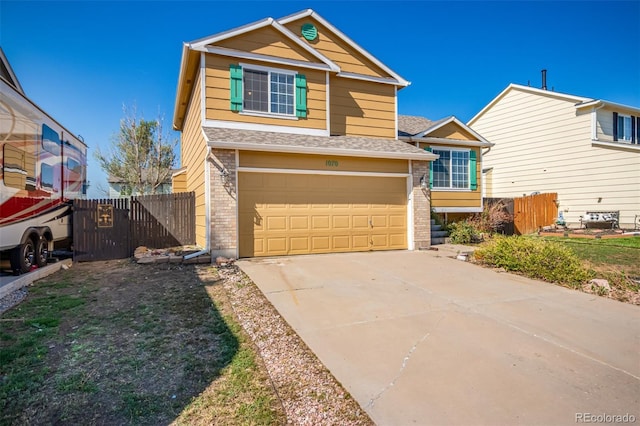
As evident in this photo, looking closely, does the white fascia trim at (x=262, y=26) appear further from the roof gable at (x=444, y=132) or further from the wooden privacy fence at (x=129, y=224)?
the wooden privacy fence at (x=129, y=224)

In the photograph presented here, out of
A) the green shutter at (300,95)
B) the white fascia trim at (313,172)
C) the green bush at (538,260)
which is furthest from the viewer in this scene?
the green shutter at (300,95)

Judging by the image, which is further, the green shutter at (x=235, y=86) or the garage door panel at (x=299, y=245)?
the green shutter at (x=235, y=86)

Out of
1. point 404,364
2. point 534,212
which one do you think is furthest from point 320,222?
point 534,212

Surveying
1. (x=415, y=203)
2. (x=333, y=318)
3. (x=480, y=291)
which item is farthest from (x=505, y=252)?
(x=333, y=318)

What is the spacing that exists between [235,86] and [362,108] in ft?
14.6

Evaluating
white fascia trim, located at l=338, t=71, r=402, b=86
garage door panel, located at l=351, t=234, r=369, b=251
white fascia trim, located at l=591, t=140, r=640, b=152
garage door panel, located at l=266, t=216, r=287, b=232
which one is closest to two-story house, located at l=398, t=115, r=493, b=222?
white fascia trim, located at l=338, t=71, r=402, b=86

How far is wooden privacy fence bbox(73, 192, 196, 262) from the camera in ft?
30.3

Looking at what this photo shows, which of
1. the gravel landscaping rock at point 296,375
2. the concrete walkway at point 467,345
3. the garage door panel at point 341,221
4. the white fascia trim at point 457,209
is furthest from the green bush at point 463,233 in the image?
the gravel landscaping rock at point 296,375

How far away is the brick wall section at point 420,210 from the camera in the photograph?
10.5 metres

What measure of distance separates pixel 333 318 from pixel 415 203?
7.02 metres

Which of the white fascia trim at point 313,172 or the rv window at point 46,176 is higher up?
the white fascia trim at point 313,172

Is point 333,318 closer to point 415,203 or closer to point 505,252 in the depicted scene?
point 505,252

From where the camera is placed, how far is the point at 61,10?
858 centimetres

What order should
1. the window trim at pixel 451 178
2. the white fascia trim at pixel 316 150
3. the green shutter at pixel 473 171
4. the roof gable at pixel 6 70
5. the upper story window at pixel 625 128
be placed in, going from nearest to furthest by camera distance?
the white fascia trim at pixel 316 150 → the roof gable at pixel 6 70 → the window trim at pixel 451 178 → the green shutter at pixel 473 171 → the upper story window at pixel 625 128
